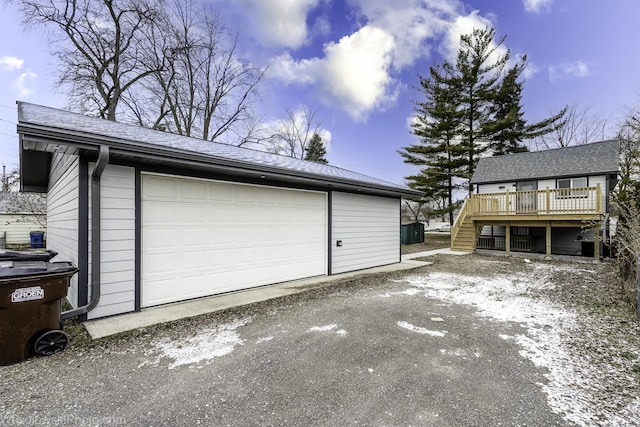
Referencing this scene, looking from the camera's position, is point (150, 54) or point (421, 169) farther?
point (421, 169)

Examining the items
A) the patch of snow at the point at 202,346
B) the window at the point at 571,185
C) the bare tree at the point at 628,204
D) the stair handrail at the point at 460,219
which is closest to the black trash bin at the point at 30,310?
the patch of snow at the point at 202,346

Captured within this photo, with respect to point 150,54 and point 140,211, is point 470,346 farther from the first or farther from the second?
point 150,54

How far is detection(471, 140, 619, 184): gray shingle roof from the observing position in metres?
12.2

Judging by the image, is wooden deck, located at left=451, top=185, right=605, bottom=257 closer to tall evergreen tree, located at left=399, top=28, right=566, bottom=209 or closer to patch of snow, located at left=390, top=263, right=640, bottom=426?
patch of snow, located at left=390, top=263, right=640, bottom=426

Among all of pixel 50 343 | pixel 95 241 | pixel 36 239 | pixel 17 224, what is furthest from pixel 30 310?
pixel 17 224

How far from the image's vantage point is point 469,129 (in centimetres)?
1969

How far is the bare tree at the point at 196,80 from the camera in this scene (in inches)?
640

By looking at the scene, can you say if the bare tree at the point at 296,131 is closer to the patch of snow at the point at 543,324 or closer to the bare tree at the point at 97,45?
the bare tree at the point at 97,45

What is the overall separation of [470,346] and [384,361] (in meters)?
1.12

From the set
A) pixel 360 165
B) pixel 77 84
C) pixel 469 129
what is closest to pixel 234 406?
pixel 77 84

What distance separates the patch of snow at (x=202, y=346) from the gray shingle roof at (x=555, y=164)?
15002mm

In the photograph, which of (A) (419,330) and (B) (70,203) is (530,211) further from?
(B) (70,203)

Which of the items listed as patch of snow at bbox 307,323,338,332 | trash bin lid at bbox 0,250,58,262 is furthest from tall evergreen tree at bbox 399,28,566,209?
trash bin lid at bbox 0,250,58,262

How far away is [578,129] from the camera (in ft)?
68.2
